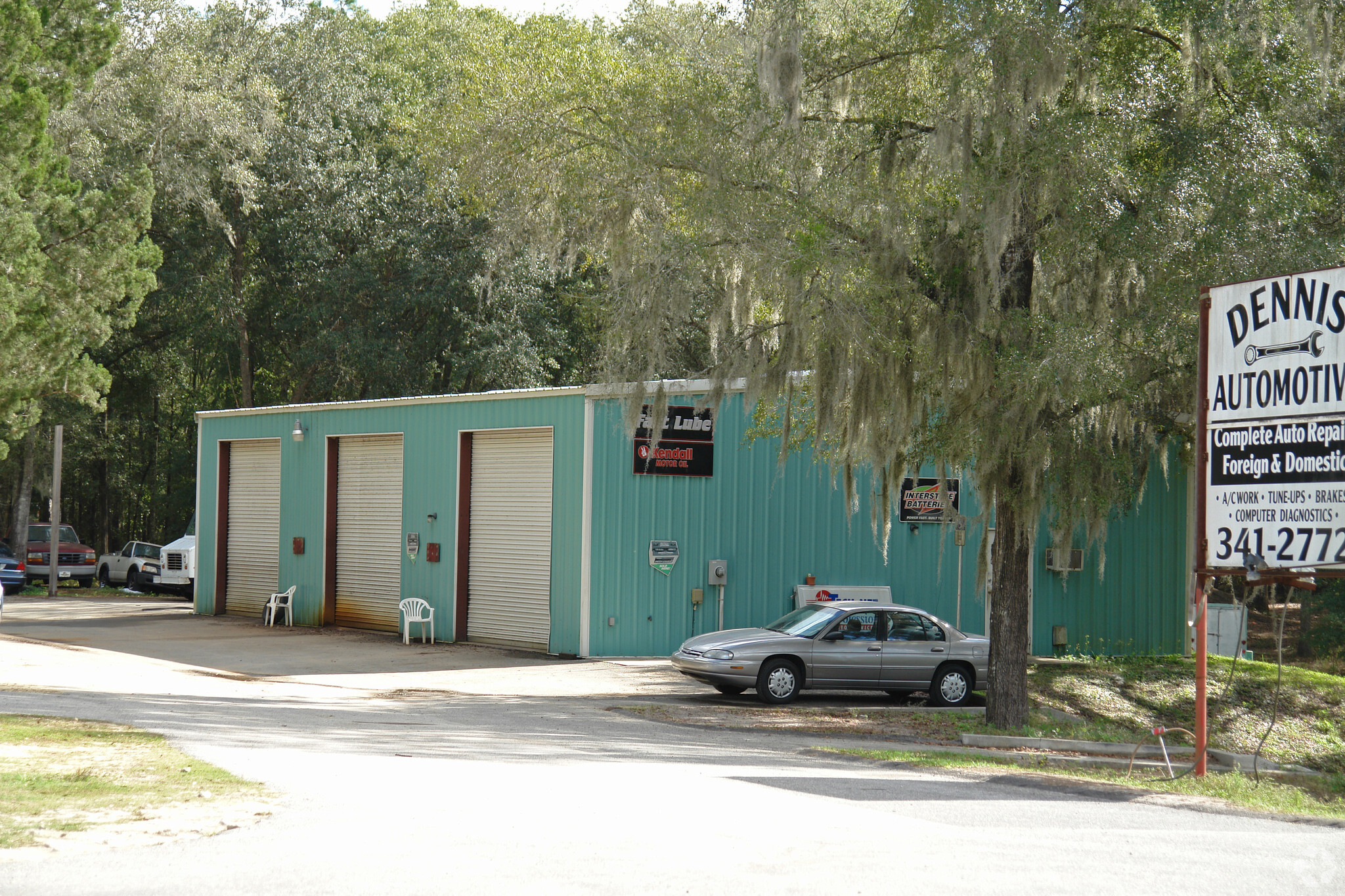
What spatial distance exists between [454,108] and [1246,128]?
15298 mm

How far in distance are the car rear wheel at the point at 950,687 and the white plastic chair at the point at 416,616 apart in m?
9.10

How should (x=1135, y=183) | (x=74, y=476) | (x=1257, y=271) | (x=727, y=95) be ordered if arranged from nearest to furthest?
(x=1257, y=271), (x=1135, y=183), (x=727, y=95), (x=74, y=476)

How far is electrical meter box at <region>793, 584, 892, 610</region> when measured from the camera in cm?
2052

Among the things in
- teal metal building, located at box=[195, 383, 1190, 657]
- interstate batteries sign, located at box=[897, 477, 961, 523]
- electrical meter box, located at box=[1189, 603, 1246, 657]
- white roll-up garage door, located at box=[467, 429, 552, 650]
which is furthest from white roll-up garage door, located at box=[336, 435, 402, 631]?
electrical meter box, located at box=[1189, 603, 1246, 657]

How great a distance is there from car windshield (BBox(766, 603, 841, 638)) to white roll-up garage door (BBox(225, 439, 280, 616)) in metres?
13.3

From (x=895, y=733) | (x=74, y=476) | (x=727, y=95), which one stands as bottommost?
(x=895, y=733)

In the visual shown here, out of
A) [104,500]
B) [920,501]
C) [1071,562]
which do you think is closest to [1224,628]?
[1071,562]

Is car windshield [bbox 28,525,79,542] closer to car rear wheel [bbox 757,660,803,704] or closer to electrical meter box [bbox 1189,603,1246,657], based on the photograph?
car rear wheel [bbox 757,660,803,704]

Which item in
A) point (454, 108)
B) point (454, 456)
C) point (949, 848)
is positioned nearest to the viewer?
point (949, 848)

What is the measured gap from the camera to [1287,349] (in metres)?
9.72

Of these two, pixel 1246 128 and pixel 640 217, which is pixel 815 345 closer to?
pixel 640 217

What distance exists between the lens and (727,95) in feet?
48.3

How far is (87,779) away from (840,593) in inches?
554

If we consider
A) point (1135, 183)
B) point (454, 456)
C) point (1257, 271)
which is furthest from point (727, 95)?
point (454, 456)
